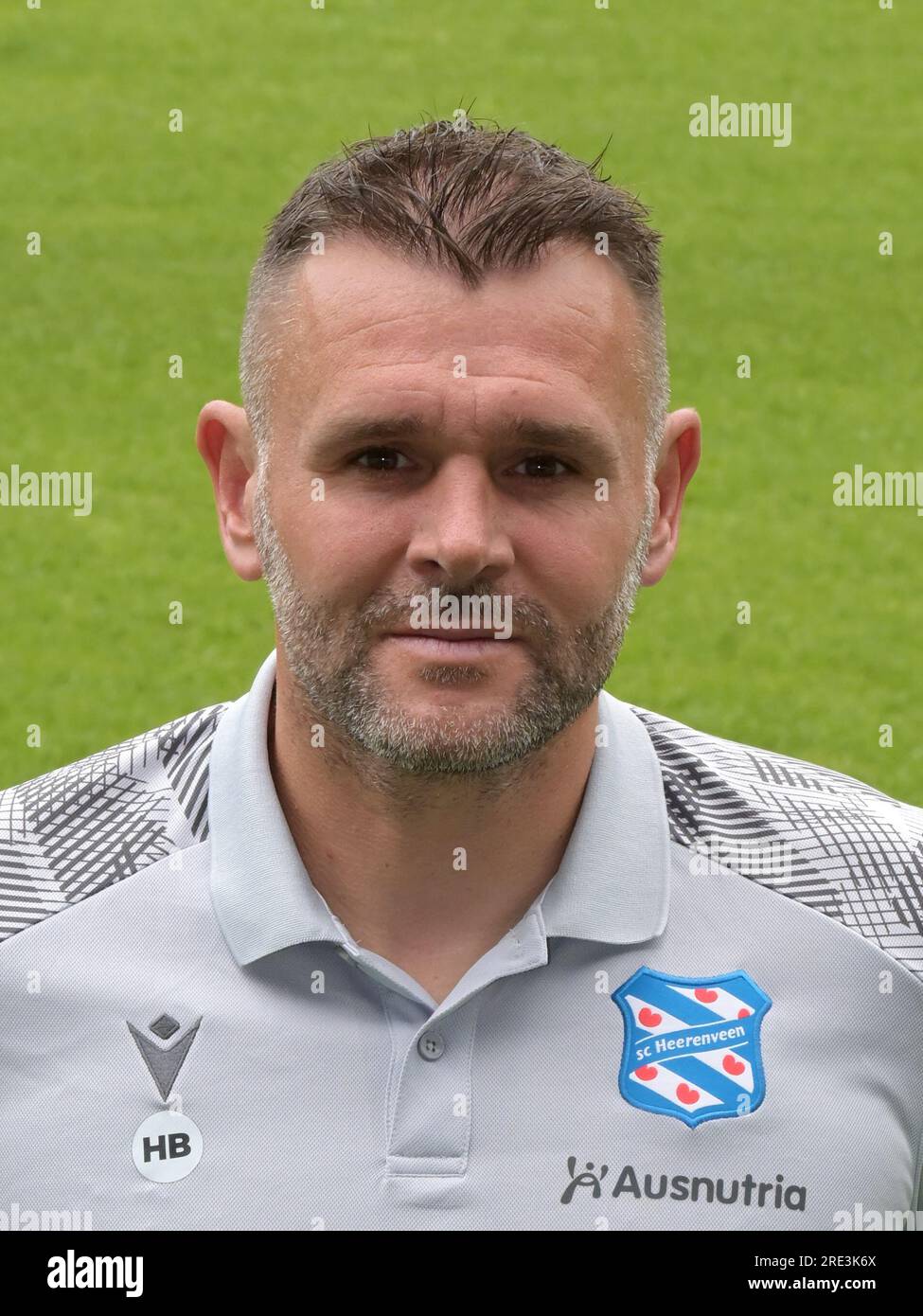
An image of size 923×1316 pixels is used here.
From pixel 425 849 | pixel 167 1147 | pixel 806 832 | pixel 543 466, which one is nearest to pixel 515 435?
pixel 543 466

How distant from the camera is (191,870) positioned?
9.32 feet

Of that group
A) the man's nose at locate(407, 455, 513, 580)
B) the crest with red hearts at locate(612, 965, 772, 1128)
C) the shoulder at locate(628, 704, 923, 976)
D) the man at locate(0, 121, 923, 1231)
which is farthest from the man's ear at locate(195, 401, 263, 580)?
the crest with red hearts at locate(612, 965, 772, 1128)

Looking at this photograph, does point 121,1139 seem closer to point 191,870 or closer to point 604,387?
point 191,870

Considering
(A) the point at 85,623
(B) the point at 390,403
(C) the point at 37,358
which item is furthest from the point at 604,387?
(C) the point at 37,358

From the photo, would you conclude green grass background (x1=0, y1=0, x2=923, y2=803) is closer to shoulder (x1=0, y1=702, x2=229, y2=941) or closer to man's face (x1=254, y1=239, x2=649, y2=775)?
shoulder (x1=0, y1=702, x2=229, y2=941)

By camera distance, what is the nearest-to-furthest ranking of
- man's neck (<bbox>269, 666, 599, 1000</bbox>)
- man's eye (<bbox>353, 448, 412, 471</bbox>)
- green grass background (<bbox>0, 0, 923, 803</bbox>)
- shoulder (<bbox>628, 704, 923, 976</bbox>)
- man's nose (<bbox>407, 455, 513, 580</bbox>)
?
1. man's nose (<bbox>407, 455, 513, 580</bbox>)
2. man's eye (<bbox>353, 448, 412, 471</bbox>)
3. man's neck (<bbox>269, 666, 599, 1000</bbox>)
4. shoulder (<bbox>628, 704, 923, 976</bbox>)
5. green grass background (<bbox>0, 0, 923, 803</bbox>)

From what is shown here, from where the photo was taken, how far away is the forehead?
2629mm

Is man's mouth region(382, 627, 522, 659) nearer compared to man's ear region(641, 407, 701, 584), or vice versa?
man's mouth region(382, 627, 522, 659)

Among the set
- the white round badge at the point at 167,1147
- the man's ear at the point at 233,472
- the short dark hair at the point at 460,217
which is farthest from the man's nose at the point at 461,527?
the white round badge at the point at 167,1147
